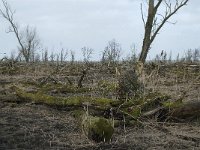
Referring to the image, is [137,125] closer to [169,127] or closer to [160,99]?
[169,127]

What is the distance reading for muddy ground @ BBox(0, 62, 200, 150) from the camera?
4.89 metres

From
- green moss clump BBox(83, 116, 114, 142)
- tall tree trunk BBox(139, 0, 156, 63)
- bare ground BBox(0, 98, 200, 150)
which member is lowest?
bare ground BBox(0, 98, 200, 150)

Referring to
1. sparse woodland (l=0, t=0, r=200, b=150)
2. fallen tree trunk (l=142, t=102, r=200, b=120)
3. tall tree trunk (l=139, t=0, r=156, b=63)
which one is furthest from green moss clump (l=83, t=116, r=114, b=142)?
tall tree trunk (l=139, t=0, r=156, b=63)

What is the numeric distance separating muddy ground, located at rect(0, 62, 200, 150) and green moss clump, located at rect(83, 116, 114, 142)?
0.08 meters

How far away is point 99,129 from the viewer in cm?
486

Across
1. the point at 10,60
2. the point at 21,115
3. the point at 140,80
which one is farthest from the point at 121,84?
the point at 10,60

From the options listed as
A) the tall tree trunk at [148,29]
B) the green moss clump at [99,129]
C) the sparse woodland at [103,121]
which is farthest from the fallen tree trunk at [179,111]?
the tall tree trunk at [148,29]

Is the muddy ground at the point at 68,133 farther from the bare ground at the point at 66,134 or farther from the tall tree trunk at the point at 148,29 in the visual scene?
the tall tree trunk at the point at 148,29

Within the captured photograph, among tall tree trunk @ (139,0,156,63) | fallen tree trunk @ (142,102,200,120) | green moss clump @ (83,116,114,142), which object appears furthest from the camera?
tall tree trunk @ (139,0,156,63)

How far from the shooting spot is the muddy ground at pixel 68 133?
16.0 ft

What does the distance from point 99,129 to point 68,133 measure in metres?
0.78

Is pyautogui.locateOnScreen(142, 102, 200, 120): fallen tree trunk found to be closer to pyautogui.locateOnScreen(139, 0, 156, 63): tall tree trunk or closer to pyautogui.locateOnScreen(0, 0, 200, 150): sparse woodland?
pyautogui.locateOnScreen(0, 0, 200, 150): sparse woodland

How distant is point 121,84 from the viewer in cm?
748

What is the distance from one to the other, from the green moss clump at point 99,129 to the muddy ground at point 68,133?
0.26 feet
